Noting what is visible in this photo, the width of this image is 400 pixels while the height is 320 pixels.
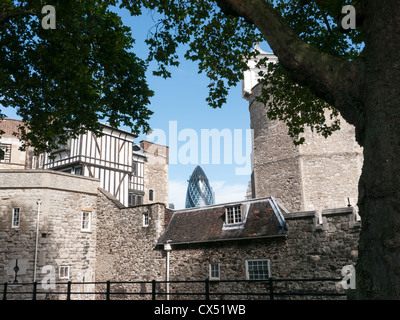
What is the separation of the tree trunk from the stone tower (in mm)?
20117

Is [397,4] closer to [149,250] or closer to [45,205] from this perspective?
[149,250]

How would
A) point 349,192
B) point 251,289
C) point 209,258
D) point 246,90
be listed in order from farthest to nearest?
point 246,90, point 349,192, point 209,258, point 251,289

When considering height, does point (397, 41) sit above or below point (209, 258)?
above

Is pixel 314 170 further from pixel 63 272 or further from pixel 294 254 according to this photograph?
pixel 63 272

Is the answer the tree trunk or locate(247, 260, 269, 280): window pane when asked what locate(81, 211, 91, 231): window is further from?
the tree trunk

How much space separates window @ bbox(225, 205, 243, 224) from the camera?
17.3 metres

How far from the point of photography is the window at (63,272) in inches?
788

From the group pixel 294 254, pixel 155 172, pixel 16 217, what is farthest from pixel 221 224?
pixel 155 172

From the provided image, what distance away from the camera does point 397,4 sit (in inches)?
201

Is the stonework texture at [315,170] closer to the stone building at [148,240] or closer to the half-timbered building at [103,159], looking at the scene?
the stone building at [148,240]

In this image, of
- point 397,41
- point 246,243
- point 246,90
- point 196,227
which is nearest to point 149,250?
point 196,227

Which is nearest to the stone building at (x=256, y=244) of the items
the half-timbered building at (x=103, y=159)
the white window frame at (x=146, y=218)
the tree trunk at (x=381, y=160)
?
the white window frame at (x=146, y=218)

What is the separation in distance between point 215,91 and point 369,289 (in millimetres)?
7806
